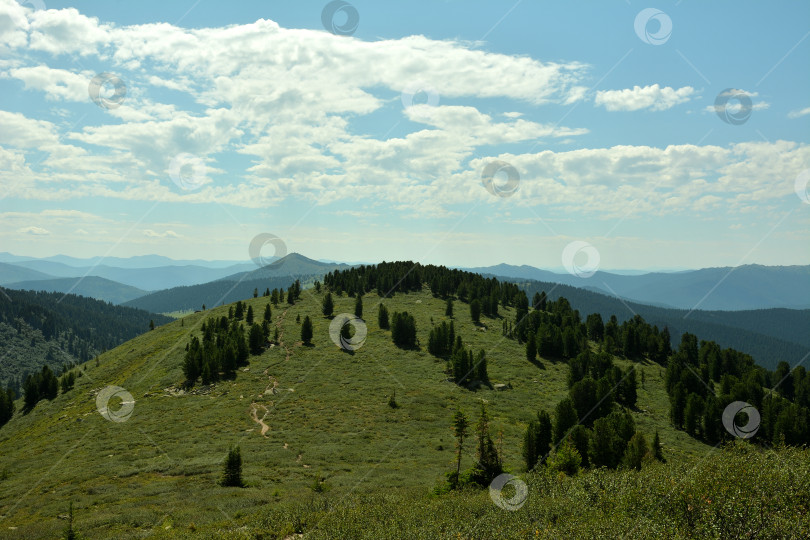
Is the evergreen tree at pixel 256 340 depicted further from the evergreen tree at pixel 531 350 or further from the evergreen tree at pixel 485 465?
the evergreen tree at pixel 485 465

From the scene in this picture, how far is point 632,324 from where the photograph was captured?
389 ft

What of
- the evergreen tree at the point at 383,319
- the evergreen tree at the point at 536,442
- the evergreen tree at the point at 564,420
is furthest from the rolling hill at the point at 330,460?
the evergreen tree at the point at 564,420

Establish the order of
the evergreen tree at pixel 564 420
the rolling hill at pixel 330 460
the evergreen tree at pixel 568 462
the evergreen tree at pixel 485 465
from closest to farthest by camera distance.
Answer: the rolling hill at pixel 330 460, the evergreen tree at pixel 485 465, the evergreen tree at pixel 568 462, the evergreen tree at pixel 564 420

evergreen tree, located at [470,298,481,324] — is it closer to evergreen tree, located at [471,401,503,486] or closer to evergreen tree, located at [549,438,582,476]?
evergreen tree, located at [549,438,582,476]

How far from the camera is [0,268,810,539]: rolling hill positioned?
21609 millimetres

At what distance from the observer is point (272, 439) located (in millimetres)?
50688

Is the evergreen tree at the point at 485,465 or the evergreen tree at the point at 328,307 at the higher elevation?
the evergreen tree at the point at 328,307

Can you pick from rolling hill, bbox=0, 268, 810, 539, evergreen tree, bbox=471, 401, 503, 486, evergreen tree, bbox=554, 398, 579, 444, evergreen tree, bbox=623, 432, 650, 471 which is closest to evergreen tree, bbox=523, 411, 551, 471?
rolling hill, bbox=0, 268, 810, 539

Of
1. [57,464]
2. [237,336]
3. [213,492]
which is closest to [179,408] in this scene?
[57,464]

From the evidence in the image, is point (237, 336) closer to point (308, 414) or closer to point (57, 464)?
point (308, 414)

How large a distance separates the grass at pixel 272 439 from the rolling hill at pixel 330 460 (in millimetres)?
272

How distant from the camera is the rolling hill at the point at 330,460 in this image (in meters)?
21.6

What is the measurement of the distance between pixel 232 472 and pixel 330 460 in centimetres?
1104

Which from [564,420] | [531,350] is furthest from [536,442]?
[531,350]
